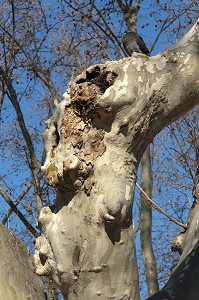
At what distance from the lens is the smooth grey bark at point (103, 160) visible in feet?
7.55

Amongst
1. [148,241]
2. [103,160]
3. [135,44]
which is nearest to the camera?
[103,160]

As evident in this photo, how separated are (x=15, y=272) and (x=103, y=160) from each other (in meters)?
2.17

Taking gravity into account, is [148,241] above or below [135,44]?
below

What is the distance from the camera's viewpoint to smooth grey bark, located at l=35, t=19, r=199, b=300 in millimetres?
2301

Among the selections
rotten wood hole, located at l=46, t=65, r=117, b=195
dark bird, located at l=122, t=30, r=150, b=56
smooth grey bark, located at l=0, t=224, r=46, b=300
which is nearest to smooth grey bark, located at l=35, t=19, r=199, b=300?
rotten wood hole, located at l=46, t=65, r=117, b=195

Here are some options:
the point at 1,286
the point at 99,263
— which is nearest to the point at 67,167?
the point at 99,263

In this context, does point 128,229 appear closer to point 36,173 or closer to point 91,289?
point 91,289

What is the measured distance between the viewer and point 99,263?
2.29m

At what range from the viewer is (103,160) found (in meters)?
2.40

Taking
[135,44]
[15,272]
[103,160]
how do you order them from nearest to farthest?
[103,160]
[15,272]
[135,44]

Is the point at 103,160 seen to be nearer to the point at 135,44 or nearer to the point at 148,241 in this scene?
the point at 135,44

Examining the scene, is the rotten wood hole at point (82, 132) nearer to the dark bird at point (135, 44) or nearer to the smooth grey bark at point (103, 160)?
the smooth grey bark at point (103, 160)

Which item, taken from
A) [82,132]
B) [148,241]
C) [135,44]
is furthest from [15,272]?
[148,241]

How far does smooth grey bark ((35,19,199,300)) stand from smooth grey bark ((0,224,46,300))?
1.80 m
